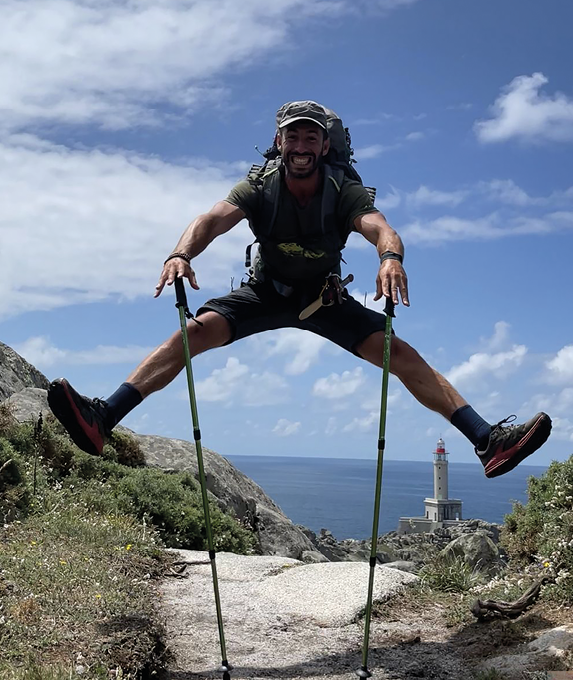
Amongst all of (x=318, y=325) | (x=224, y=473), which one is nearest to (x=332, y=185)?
(x=318, y=325)

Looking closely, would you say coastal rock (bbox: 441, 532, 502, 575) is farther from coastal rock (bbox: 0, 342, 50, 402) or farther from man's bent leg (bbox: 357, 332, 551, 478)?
coastal rock (bbox: 0, 342, 50, 402)

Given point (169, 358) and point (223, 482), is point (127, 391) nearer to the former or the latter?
point (169, 358)

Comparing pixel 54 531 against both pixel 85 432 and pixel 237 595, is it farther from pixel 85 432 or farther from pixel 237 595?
pixel 85 432

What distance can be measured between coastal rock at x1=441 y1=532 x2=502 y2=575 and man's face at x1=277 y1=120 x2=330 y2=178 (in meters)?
4.75

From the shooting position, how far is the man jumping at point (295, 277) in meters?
5.93

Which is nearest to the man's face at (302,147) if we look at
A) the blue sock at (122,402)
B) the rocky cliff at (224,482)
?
the blue sock at (122,402)

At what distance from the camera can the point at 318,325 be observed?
637cm

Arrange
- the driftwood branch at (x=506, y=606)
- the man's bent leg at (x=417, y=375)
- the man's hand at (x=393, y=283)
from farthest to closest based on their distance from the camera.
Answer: the driftwood branch at (x=506, y=606)
the man's bent leg at (x=417, y=375)
the man's hand at (x=393, y=283)

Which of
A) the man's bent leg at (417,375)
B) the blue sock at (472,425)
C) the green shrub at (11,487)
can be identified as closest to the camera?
the blue sock at (472,425)

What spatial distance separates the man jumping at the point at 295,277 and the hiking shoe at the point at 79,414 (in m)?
0.01

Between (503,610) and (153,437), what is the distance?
9823mm

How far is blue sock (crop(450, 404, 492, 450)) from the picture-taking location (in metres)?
5.77

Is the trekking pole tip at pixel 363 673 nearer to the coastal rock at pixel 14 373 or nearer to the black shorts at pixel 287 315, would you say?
the black shorts at pixel 287 315

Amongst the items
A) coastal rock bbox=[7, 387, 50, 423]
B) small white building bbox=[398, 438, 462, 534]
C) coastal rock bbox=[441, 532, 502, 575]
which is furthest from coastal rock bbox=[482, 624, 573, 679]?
small white building bbox=[398, 438, 462, 534]
